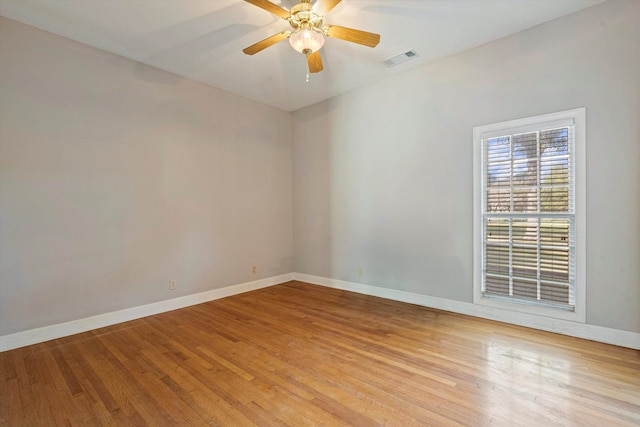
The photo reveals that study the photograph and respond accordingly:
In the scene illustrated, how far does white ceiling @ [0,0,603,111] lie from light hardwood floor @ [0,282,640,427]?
3.16 meters

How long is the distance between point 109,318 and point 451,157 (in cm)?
450

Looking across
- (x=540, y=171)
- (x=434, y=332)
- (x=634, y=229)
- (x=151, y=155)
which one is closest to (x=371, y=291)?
(x=434, y=332)

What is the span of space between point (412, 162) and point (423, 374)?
105 inches

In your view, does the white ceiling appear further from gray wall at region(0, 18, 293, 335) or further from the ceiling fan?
gray wall at region(0, 18, 293, 335)

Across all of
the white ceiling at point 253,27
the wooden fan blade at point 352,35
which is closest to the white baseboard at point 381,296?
the white ceiling at point 253,27

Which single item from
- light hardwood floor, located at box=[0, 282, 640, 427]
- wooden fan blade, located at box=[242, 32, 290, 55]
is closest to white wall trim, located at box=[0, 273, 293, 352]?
light hardwood floor, located at box=[0, 282, 640, 427]

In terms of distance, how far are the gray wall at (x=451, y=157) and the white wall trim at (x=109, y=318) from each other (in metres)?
1.53

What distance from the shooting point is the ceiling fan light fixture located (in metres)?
2.49

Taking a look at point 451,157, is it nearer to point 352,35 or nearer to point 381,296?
point 352,35

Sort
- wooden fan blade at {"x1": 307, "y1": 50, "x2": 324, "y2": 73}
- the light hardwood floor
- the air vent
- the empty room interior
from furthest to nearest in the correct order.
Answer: the air vent
wooden fan blade at {"x1": 307, "y1": 50, "x2": 324, "y2": 73}
the empty room interior
the light hardwood floor

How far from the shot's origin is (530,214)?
3191 millimetres

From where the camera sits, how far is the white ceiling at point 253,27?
2.74m

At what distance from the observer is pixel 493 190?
3436 mm

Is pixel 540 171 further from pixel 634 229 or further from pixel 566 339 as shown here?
pixel 566 339
